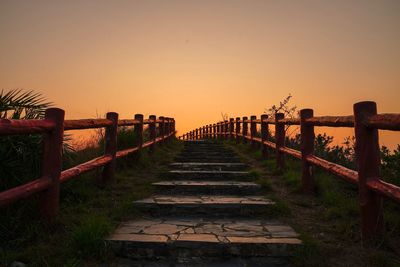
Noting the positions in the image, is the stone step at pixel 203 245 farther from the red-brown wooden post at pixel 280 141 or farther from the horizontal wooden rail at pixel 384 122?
the red-brown wooden post at pixel 280 141

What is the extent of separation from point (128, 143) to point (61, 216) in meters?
3.34

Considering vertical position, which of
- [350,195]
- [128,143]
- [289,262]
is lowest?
[289,262]

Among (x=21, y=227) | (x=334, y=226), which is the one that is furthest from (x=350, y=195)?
(x=21, y=227)

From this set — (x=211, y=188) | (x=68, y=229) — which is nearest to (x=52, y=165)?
(x=68, y=229)

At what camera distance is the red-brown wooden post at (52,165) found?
152 inches

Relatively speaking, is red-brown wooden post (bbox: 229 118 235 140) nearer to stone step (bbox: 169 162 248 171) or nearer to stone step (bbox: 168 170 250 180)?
stone step (bbox: 169 162 248 171)

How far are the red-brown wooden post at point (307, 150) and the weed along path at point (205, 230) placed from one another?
2.28ft

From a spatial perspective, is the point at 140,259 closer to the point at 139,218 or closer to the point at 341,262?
the point at 139,218

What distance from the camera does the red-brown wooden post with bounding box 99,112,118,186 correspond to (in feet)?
19.3

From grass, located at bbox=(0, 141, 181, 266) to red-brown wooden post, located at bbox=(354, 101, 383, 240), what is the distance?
249 cm

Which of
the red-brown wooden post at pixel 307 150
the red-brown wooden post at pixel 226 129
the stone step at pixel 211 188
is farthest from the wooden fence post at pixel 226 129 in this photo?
the red-brown wooden post at pixel 307 150

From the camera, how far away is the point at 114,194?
18.0 feet

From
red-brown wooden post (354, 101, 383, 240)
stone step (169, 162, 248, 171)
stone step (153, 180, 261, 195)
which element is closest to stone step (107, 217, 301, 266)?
red-brown wooden post (354, 101, 383, 240)

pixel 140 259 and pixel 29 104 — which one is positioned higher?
pixel 29 104
